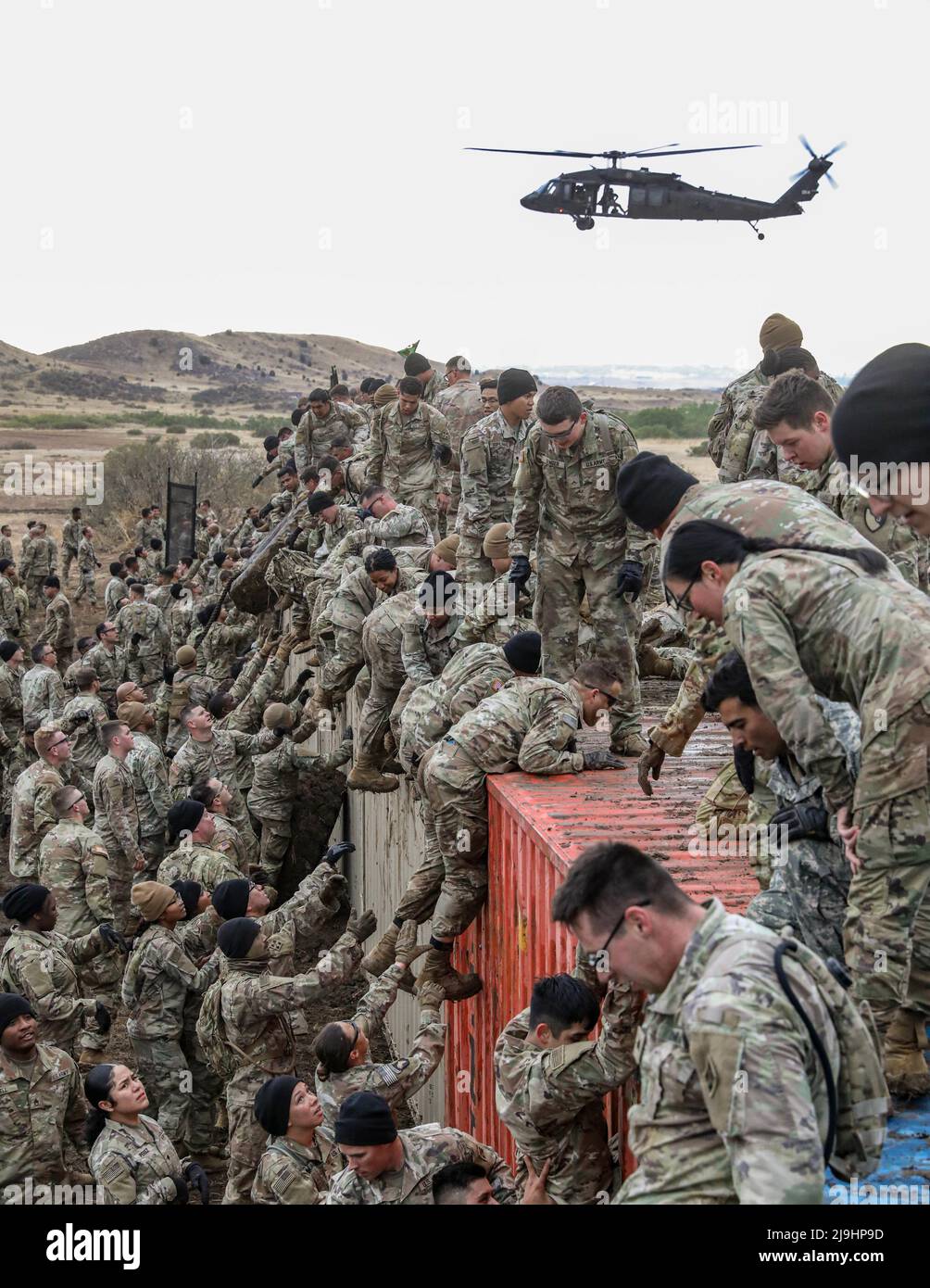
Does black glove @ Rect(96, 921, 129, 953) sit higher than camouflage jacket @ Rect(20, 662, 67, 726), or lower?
lower

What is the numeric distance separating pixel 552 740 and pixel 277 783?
6.63 meters

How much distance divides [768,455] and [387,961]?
12.2 feet

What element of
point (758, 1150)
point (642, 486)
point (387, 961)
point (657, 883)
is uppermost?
point (642, 486)

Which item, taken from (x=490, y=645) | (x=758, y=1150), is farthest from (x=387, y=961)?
(x=758, y=1150)

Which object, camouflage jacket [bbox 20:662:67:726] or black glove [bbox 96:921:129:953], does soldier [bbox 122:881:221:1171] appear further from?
camouflage jacket [bbox 20:662:67:726]

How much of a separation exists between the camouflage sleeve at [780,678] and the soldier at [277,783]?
9.10m

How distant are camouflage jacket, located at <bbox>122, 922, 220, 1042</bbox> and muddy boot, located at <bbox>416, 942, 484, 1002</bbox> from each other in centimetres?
203

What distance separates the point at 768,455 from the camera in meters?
8.25

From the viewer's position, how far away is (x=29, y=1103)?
24.6ft

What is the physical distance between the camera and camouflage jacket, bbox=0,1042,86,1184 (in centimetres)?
747

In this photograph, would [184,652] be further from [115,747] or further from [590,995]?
[590,995]

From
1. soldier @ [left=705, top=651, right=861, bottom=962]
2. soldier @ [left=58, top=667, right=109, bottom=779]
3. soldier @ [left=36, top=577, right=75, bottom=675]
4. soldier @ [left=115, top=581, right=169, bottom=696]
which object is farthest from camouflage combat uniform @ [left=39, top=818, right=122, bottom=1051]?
soldier @ [left=36, top=577, right=75, bottom=675]

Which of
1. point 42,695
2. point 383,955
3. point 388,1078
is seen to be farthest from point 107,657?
point 388,1078
